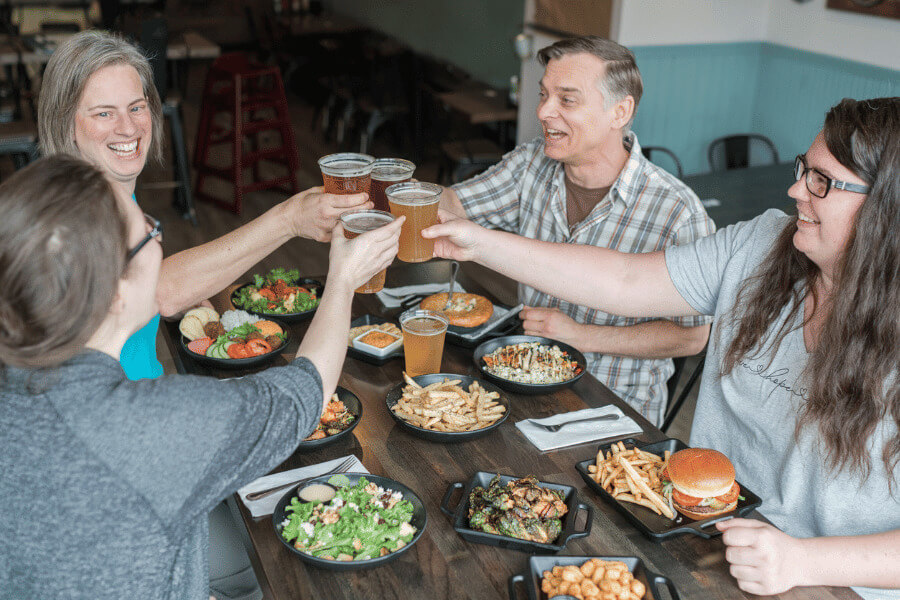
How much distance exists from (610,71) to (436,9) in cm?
620

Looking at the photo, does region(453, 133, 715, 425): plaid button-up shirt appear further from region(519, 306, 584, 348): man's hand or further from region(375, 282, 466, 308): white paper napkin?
region(375, 282, 466, 308): white paper napkin

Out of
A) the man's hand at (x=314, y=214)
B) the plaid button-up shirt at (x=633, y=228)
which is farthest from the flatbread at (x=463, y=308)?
the man's hand at (x=314, y=214)

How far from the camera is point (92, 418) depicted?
1012mm

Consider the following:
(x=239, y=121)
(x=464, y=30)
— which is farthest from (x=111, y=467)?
(x=464, y=30)

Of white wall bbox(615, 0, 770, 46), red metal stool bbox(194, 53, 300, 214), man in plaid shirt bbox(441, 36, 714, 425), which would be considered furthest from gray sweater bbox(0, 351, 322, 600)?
red metal stool bbox(194, 53, 300, 214)

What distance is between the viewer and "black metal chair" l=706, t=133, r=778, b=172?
17.5 feet

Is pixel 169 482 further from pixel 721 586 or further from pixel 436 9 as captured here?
pixel 436 9

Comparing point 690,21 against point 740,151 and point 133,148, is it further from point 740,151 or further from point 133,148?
point 133,148

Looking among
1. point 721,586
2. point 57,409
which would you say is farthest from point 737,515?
point 57,409

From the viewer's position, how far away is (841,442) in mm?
1516

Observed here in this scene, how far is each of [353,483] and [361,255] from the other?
431 millimetres

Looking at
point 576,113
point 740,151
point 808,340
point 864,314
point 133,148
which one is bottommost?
point 740,151

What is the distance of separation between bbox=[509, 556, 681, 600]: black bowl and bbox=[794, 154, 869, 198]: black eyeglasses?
2.56 ft

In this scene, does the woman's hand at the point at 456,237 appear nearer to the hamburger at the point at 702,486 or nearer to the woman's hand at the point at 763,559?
the hamburger at the point at 702,486
